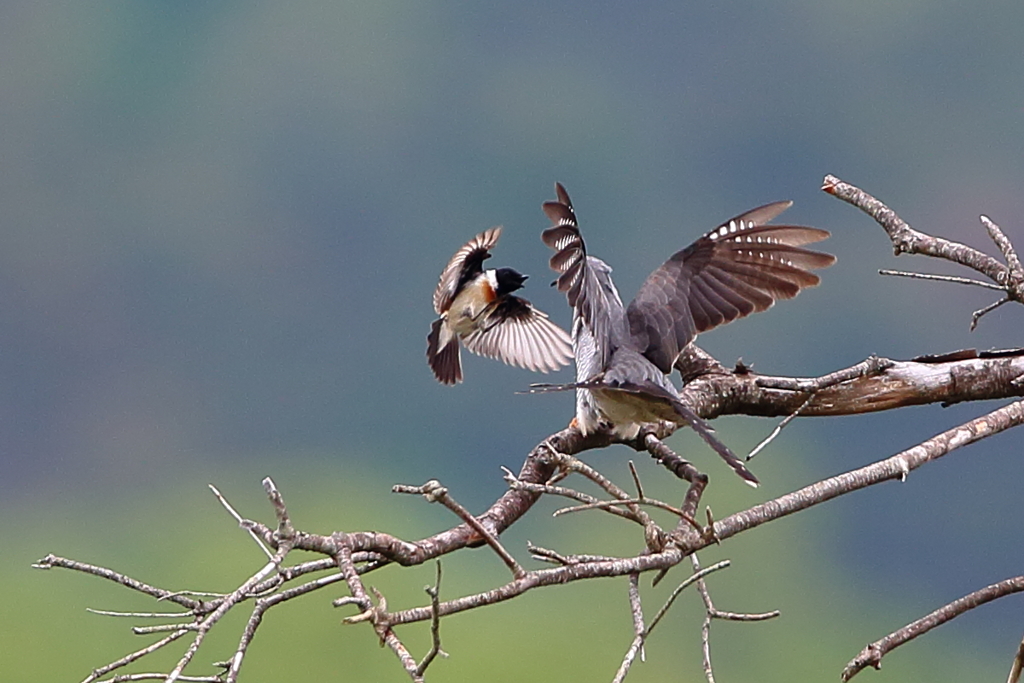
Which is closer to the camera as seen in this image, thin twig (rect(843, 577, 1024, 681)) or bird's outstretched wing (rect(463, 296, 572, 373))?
thin twig (rect(843, 577, 1024, 681))

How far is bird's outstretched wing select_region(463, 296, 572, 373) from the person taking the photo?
164 inches

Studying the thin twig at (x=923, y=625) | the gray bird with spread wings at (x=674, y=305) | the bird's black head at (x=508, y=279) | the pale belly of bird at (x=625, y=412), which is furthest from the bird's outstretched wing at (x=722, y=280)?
the bird's black head at (x=508, y=279)

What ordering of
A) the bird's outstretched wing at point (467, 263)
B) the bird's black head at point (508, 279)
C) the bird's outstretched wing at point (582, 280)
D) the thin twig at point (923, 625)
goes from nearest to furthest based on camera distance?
the thin twig at point (923, 625), the bird's outstretched wing at point (582, 280), the bird's outstretched wing at point (467, 263), the bird's black head at point (508, 279)

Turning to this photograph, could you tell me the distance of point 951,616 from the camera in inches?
77.0

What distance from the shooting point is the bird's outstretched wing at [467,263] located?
4.09m

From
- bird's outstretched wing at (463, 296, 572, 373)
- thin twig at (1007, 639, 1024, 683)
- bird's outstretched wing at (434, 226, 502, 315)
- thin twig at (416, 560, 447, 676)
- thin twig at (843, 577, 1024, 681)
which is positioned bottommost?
thin twig at (1007, 639, 1024, 683)

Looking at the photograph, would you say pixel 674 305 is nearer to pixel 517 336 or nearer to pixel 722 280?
pixel 722 280

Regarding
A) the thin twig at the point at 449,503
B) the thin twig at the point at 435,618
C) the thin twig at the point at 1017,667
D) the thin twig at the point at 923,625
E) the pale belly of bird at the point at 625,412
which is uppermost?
the pale belly of bird at the point at 625,412

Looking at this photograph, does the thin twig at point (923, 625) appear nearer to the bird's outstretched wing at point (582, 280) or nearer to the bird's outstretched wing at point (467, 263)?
the bird's outstretched wing at point (582, 280)

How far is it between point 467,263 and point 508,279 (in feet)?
0.80

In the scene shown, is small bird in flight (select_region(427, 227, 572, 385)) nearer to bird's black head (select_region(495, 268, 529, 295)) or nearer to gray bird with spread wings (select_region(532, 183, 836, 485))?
bird's black head (select_region(495, 268, 529, 295))

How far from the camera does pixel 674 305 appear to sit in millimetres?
2871

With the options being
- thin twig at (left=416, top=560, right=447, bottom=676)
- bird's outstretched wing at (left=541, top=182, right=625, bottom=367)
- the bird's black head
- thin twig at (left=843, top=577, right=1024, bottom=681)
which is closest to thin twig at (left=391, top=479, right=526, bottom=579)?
thin twig at (left=416, top=560, right=447, bottom=676)

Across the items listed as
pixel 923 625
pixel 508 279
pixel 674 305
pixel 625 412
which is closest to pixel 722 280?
pixel 674 305
